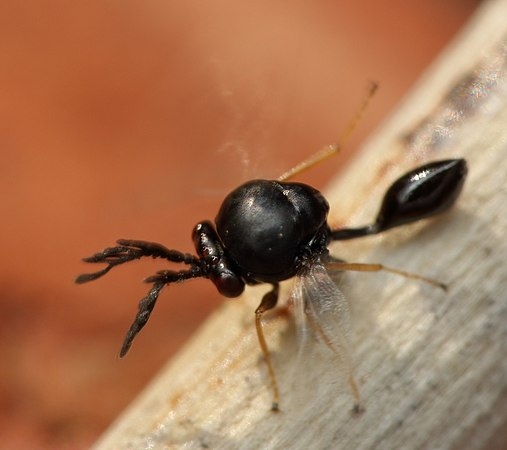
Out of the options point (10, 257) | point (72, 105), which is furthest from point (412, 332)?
point (72, 105)

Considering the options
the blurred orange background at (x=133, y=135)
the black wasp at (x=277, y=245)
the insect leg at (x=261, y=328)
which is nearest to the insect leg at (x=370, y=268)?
the black wasp at (x=277, y=245)

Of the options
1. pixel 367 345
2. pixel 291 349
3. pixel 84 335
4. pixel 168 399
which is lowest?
pixel 84 335

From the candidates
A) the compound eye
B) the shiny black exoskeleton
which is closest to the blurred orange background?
the shiny black exoskeleton

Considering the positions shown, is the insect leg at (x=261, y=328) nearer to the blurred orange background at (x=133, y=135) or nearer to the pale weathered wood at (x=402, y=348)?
the pale weathered wood at (x=402, y=348)

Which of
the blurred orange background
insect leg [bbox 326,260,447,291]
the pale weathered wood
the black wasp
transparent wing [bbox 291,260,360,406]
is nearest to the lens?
the pale weathered wood

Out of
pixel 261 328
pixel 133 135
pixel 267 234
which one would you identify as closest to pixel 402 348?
pixel 261 328

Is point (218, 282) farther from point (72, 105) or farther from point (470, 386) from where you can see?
point (72, 105)

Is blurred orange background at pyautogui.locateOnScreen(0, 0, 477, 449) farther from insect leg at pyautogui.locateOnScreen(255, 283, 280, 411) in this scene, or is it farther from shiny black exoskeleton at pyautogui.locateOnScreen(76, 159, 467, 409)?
insect leg at pyautogui.locateOnScreen(255, 283, 280, 411)
